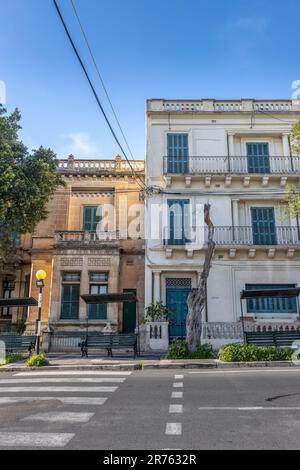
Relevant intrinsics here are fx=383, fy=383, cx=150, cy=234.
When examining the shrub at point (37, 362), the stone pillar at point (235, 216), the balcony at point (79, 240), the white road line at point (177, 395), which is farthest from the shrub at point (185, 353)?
the balcony at point (79, 240)

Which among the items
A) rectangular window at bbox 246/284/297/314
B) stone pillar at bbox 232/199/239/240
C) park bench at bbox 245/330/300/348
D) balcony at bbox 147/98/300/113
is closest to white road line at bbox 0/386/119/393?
park bench at bbox 245/330/300/348

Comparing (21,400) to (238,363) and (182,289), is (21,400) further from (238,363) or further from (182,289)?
(182,289)

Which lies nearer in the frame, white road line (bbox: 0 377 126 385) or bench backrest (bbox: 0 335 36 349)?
white road line (bbox: 0 377 126 385)

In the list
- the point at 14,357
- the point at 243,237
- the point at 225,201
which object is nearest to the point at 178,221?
the point at 225,201

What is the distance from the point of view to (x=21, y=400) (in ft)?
25.6

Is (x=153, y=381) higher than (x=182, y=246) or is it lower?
lower

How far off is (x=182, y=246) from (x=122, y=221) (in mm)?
4775

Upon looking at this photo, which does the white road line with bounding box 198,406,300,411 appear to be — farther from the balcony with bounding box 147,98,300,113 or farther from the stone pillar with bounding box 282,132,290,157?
the balcony with bounding box 147,98,300,113

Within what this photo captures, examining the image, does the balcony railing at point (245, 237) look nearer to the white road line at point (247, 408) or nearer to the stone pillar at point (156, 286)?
the stone pillar at point (156, 286)

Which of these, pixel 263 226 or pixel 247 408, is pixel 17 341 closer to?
pixel 247 408

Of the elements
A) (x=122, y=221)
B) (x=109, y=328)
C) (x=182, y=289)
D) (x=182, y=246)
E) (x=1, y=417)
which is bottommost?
(x=1, y=417)

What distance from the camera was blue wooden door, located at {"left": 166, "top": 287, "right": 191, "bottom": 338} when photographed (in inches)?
747

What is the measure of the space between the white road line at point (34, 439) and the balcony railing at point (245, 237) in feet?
47.6
